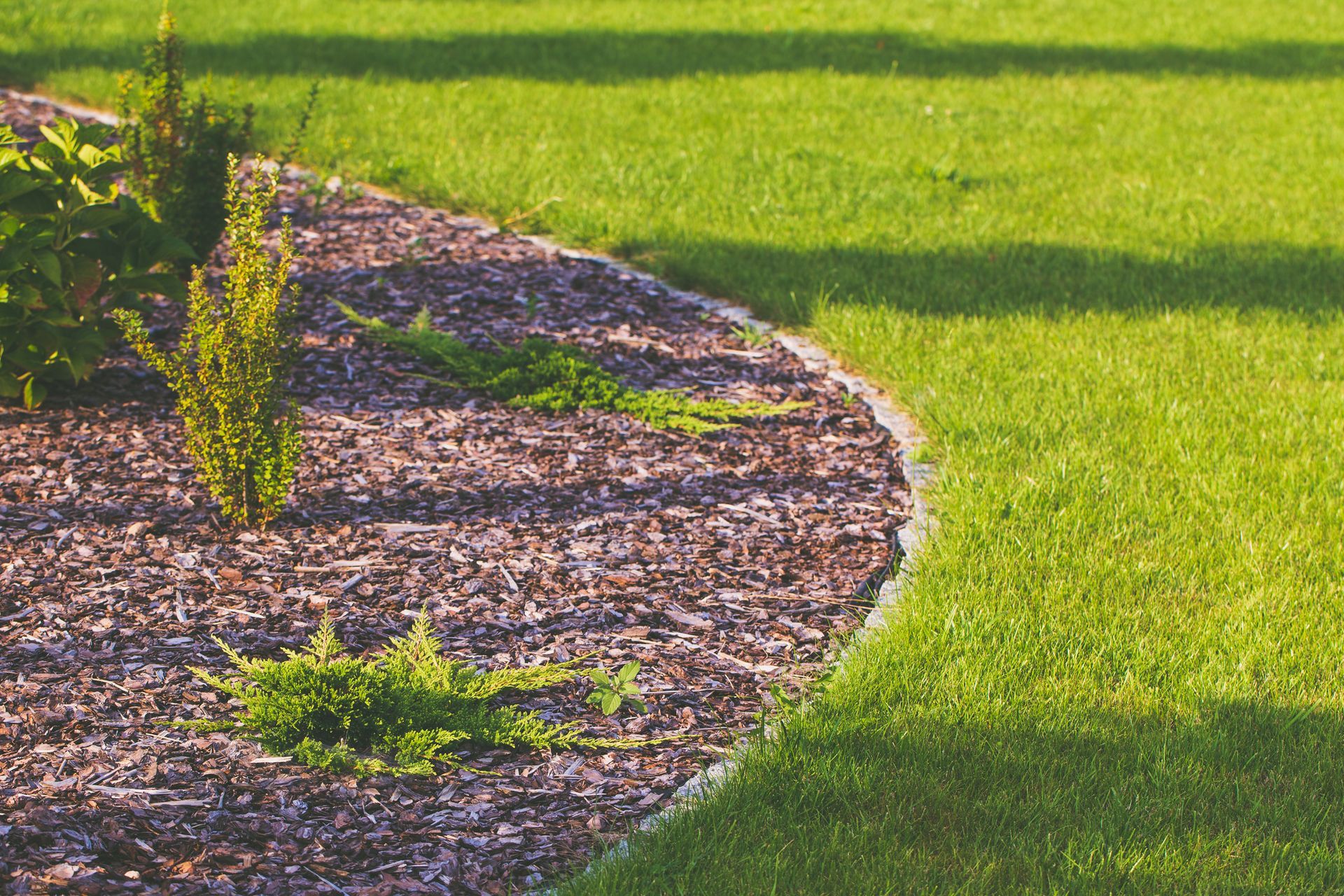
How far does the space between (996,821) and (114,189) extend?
11.9 ft

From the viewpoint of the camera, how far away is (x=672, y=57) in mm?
11844

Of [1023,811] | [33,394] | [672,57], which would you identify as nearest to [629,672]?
[1023,811]

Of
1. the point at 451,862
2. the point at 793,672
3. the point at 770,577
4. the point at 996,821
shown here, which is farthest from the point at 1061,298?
the point at 451,862

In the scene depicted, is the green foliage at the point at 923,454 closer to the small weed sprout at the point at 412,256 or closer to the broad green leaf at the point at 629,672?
the broad green leaf at the point at 629,672

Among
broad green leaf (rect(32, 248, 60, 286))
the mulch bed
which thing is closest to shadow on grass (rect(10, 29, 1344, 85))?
the mulch bed

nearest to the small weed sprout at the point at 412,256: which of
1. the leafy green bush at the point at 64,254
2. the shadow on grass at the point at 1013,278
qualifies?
the shadow on grass at the point at 1013,278

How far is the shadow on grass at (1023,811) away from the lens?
8.00ft

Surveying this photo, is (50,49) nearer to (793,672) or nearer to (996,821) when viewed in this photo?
(793,672)

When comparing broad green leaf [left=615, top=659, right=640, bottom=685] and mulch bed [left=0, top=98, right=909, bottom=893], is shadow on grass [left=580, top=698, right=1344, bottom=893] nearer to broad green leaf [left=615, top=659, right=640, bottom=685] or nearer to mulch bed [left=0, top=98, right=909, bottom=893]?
mulch bed [left=0, top=98, right=909, bottom=893]

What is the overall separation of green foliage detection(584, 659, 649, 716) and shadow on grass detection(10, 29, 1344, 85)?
849 centimetres

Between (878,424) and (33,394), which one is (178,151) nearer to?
Answer: (33,394)

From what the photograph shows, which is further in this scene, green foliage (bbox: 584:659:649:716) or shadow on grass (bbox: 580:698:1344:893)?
green foliage (bbox: 584:659:649:716)

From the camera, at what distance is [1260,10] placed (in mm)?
15656

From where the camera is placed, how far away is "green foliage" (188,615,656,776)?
8.96ft
